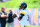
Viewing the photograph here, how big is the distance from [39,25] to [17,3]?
3.00 feet

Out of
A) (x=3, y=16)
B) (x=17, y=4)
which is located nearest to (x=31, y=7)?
(x=17, y=4)

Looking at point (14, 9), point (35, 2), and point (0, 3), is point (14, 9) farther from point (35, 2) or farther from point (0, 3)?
point (35, 2)

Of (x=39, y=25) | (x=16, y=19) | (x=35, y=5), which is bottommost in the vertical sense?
(x=39, y=25)

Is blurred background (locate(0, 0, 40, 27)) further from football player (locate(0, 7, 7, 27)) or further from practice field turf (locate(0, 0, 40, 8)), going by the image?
football player (locate(0, 7, 7, 27))

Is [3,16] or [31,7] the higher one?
[31,7]

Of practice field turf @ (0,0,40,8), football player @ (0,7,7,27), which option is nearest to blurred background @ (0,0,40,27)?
practice field turf @ (0,0,40,8)

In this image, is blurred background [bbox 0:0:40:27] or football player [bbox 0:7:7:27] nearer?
football player [bbox 0:7:7:27]

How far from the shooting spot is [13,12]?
3.03 metres

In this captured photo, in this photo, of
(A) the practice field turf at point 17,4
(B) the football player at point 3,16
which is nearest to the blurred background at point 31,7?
(A) the practice field turf at point 17,4

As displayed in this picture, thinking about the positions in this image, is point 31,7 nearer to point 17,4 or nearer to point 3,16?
point 17,4

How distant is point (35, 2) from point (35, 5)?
9 centimetres

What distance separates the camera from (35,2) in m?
3.07

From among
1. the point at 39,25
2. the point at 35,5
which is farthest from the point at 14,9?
the point at 39,25

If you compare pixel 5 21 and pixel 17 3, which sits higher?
pixel 17 3
